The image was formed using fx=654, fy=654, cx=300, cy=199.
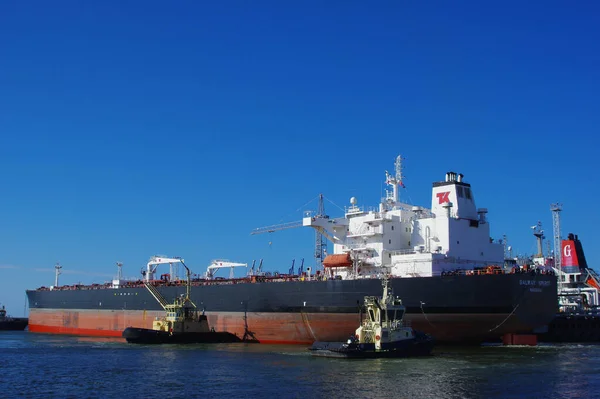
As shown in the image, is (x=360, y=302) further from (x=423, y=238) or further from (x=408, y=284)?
(x=423, y=238)

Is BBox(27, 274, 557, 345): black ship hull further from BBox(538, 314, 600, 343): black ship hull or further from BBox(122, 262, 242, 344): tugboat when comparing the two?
BBox(538, 314, 600, 343): black ship hull

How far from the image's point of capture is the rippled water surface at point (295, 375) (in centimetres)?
2056

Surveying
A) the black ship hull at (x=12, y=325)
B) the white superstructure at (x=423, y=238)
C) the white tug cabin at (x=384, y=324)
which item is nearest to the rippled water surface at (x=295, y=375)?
the white tug cabin at (x=384, y=324)

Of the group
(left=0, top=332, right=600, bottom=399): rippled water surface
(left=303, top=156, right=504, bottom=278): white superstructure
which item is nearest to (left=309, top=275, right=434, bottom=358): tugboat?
(left=0, top=332, right=600, bottom=399): rippled water surface

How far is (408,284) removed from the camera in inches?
1292

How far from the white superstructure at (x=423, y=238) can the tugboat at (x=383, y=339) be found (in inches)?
162

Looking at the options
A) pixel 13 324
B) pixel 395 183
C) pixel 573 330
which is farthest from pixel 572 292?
pixel 13 324

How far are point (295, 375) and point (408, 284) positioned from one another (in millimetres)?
10759

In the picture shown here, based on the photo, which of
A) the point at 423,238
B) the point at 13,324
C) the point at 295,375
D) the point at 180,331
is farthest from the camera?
the point at 13,324

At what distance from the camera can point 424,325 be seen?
32531 millimetres

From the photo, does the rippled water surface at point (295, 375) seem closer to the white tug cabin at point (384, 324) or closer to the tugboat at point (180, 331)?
the white tug cabin at point (384, 324)

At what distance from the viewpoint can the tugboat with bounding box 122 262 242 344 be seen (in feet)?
130

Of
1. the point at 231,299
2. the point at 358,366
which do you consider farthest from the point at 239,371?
the point at 231,299

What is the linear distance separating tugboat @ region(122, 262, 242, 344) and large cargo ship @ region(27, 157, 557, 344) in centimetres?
120
